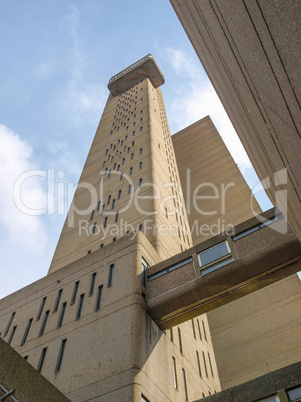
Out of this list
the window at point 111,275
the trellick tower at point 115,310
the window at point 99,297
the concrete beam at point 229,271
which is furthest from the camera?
the window at point 111,275

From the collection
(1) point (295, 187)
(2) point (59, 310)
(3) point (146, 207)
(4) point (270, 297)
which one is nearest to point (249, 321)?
(4) point (270, 297)

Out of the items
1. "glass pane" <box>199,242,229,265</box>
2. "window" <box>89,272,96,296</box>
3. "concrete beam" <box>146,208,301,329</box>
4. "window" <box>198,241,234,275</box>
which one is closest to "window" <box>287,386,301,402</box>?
"concrete beam" <box>146,208,301,329</box>

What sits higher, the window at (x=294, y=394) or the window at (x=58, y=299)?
the window at (x=58, y=299)

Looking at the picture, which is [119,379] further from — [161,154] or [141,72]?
[141,72]

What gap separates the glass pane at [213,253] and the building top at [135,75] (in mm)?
44354

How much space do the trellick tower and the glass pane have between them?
292 cm

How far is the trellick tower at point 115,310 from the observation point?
41.7ft

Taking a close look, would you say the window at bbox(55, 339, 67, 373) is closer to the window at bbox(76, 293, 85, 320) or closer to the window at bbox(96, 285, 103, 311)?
the window at bbox(76, 293, 85, 320)

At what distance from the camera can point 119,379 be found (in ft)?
39.0

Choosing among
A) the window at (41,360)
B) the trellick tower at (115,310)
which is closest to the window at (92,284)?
the trellick tower at (115,310)

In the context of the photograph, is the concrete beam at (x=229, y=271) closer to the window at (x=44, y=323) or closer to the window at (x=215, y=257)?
the window at (x=215, y=257)

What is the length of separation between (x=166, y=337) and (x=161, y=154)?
66.9ft

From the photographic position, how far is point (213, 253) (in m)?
15.7

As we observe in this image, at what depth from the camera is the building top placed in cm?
5488
